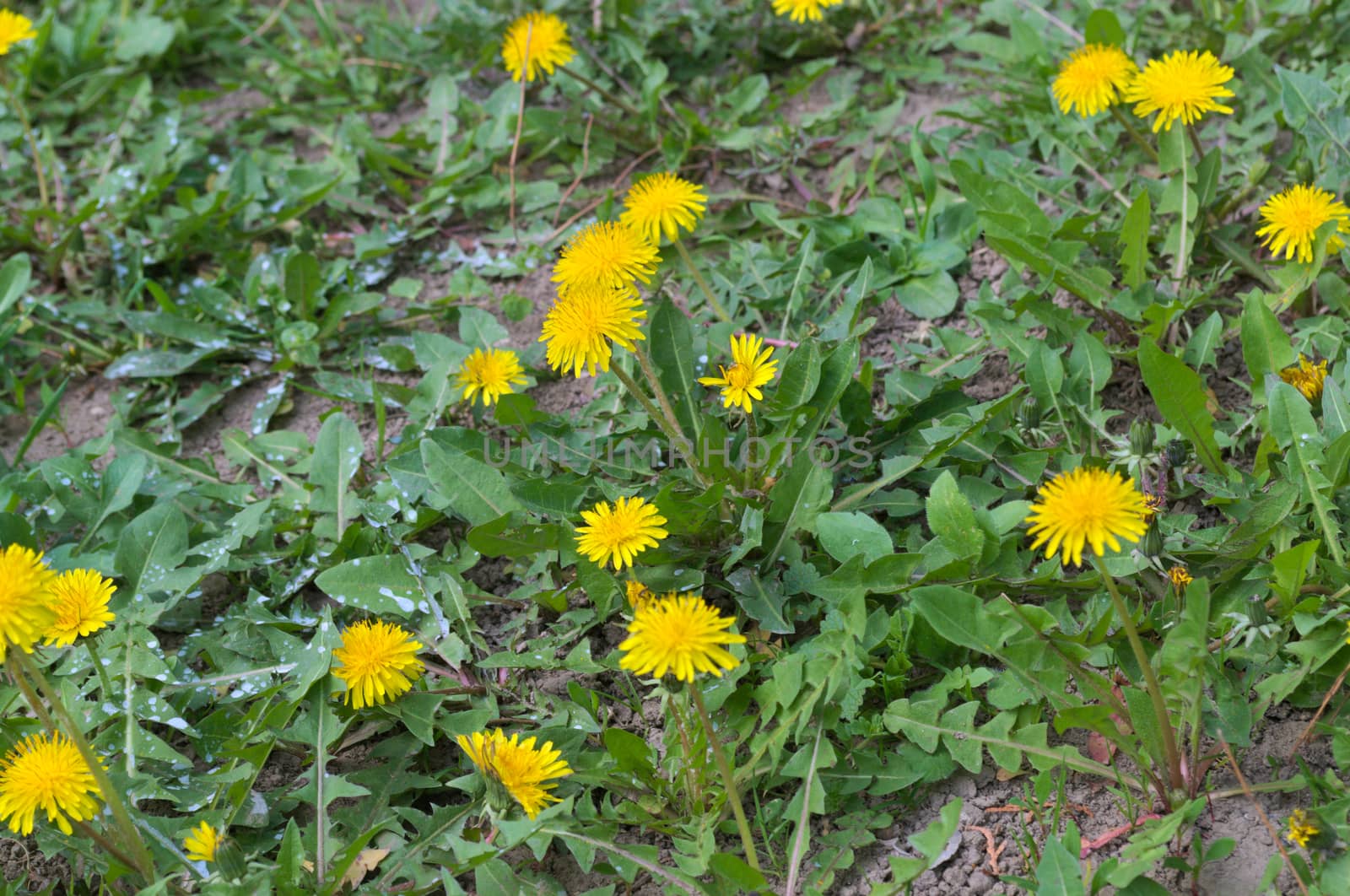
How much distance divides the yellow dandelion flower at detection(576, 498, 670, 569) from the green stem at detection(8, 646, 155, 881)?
96 cm

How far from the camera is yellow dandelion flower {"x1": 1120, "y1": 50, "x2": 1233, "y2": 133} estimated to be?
2.75 m

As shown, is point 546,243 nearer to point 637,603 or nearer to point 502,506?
point 502,506

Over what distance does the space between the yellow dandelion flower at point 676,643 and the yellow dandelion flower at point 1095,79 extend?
1.82 m

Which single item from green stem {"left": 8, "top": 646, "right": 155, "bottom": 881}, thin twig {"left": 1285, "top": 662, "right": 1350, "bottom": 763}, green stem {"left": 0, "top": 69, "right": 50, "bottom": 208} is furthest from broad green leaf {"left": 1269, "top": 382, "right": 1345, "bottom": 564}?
green stem {"left": 0, "top": 69, "right": 50, "bottom": 208}

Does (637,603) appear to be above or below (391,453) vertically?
above

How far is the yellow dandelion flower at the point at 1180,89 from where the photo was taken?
275 cm

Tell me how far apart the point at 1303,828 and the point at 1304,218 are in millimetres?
1459

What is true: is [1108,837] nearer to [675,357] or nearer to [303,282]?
[675,357]

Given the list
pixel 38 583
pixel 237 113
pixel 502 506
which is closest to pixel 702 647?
pixel 502 506

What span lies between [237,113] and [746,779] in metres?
3.39

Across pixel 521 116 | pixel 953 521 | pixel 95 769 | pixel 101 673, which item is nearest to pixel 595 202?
pixel 521 116

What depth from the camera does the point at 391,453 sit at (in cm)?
301

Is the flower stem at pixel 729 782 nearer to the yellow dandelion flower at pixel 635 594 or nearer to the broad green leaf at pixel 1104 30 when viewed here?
the yellow dandelion flower at pixel 635 594

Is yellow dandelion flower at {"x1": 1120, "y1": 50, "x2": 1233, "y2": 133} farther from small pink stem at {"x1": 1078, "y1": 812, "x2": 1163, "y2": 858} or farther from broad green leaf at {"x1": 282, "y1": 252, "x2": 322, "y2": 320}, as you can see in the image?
broad green leaf at {"x1": 282, "y1": 252, "x2": 322, "y2": 320}
